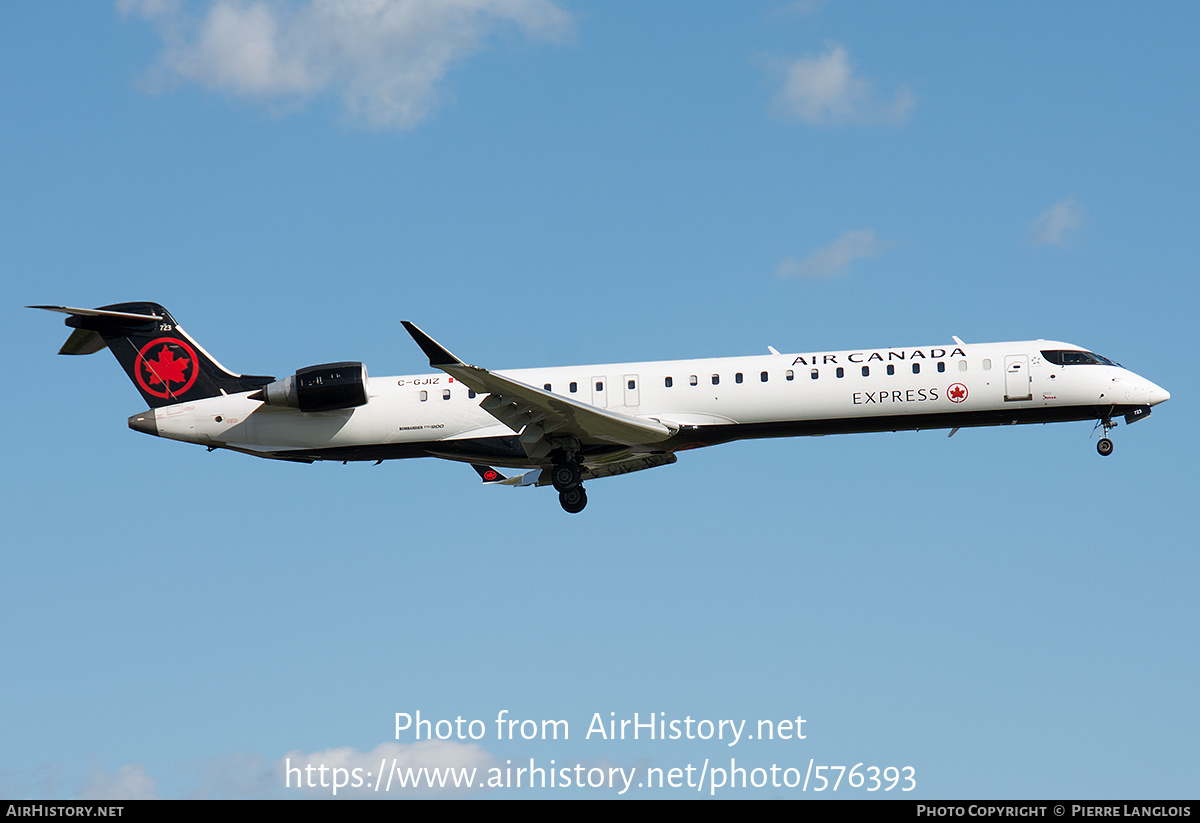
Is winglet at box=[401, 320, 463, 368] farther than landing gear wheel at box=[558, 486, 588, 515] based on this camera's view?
No

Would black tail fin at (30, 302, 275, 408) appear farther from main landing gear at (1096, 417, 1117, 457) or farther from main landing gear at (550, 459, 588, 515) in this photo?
main landing gear at (1096, 417, 1117, 457)

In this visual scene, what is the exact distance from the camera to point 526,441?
27.4 m

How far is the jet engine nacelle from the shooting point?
27.7 meters

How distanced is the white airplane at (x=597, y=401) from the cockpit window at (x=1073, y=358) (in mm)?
30

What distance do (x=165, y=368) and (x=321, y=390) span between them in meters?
4.21

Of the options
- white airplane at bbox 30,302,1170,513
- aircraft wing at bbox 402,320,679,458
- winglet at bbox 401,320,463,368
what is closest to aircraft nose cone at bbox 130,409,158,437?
white airplane at bbox 30,302,1170,513

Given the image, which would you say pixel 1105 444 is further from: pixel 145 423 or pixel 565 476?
pixel 145 423

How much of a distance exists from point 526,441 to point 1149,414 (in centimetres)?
1345

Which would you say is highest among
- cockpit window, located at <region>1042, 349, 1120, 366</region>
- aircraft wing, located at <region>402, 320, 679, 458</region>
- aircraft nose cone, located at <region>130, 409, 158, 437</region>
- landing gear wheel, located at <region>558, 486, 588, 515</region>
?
cockpit window, located at <region>1042, 349, 1120, 366</region>

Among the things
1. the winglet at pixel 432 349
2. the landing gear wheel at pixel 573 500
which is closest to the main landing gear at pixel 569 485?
the landing gear wheel at pixel 573 500

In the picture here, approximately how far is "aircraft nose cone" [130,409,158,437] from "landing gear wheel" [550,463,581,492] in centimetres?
913

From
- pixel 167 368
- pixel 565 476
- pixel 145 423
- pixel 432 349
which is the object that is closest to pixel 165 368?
pixel 167 368

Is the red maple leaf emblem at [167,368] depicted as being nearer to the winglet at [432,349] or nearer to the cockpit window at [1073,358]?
the winglet at [432,349]
